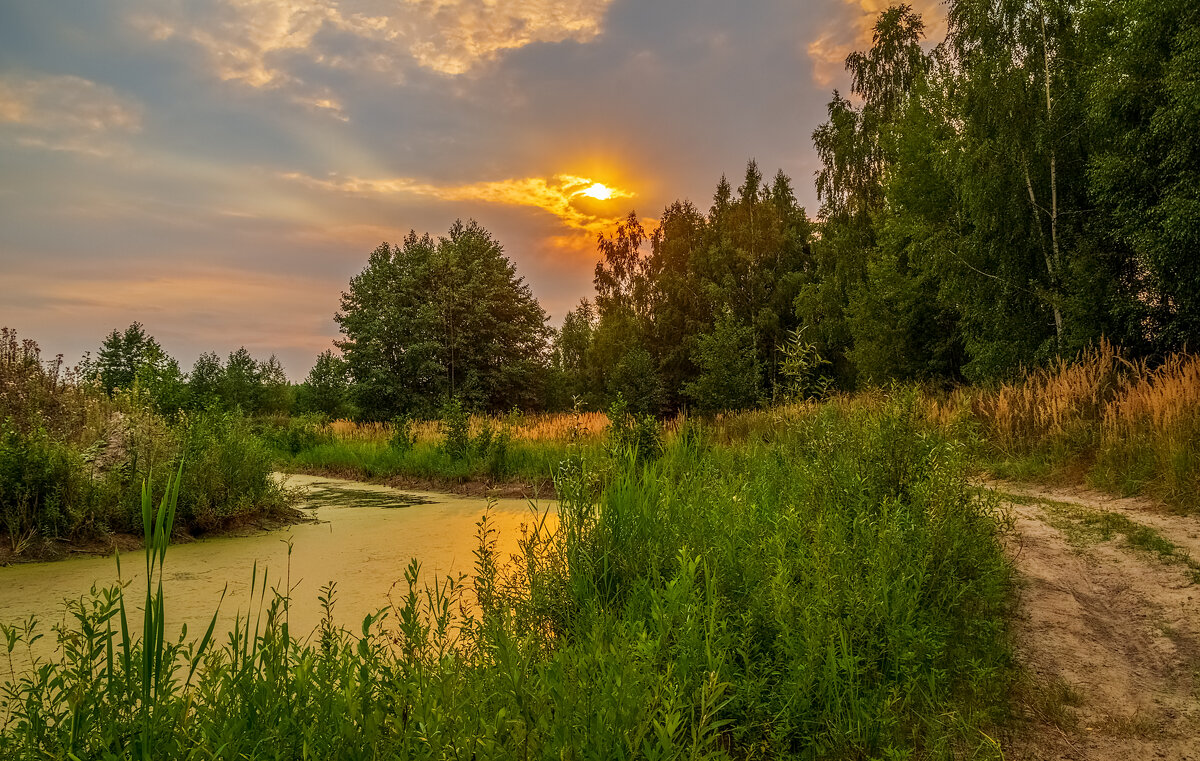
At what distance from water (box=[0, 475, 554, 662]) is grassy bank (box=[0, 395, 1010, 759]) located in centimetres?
26

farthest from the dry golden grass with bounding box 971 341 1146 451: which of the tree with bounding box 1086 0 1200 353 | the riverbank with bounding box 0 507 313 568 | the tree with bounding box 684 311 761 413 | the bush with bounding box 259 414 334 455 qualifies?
the bush with bounding box 259 414 334 455

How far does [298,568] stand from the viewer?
4906 mm

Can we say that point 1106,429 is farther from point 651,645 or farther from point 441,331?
point 441,331

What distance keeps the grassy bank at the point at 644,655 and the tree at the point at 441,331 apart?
81.2 ft

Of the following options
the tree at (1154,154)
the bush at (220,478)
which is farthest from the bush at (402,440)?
the tree at (1154,154)

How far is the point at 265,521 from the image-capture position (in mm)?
6965

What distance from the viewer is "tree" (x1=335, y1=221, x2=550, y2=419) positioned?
28.4m

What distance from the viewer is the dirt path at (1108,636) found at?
97.3 inches

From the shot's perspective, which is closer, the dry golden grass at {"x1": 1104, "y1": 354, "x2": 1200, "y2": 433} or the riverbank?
the riverbank

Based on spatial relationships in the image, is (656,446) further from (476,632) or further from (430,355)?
(430,355)

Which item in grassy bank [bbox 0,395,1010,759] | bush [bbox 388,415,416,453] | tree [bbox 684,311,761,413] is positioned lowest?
grassy bank [bbox 0,395,1010,759]

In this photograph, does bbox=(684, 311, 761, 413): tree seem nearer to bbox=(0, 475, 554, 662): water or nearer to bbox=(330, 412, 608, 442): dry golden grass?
bbox=(330, 412, 608, 442): dry golden grass

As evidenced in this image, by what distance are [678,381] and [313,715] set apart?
3032cm

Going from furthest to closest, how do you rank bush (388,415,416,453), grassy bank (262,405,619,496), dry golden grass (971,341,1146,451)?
bush (388,415,416,453), grassy bank (262,405,619,496), dry golden grass (971,341,1146,451)
